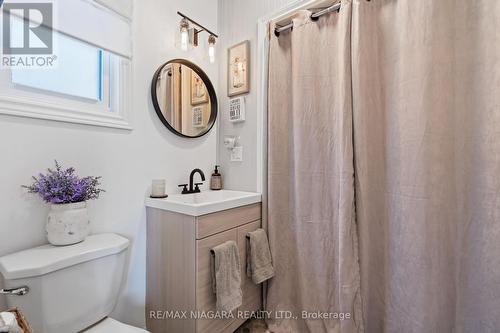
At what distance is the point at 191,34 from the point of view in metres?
1.61

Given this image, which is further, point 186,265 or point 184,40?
point 184,40

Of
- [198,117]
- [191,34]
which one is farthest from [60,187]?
[191,34]

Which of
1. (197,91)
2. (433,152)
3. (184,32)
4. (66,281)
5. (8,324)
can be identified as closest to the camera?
(8,324)

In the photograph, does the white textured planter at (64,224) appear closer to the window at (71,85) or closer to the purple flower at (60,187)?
the purple flower at (60,187)

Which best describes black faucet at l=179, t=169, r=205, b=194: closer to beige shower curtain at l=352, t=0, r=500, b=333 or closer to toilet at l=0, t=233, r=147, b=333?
toilet at l=0, t=233, r=147, b=333

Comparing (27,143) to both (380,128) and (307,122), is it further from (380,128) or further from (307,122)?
(380,128)

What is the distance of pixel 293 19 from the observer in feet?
4.59

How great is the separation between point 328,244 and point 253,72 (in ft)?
4.26

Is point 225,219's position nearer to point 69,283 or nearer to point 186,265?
point 186,265

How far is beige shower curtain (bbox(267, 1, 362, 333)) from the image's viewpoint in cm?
116

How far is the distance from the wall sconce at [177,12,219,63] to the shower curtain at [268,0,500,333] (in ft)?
1.70

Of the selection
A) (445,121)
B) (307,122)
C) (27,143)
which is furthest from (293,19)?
(27,143)

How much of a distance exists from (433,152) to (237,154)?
1.19m

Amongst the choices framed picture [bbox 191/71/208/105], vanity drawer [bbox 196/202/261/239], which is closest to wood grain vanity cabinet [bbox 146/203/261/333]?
vanity drawer [bbox 196/202/261/239]
